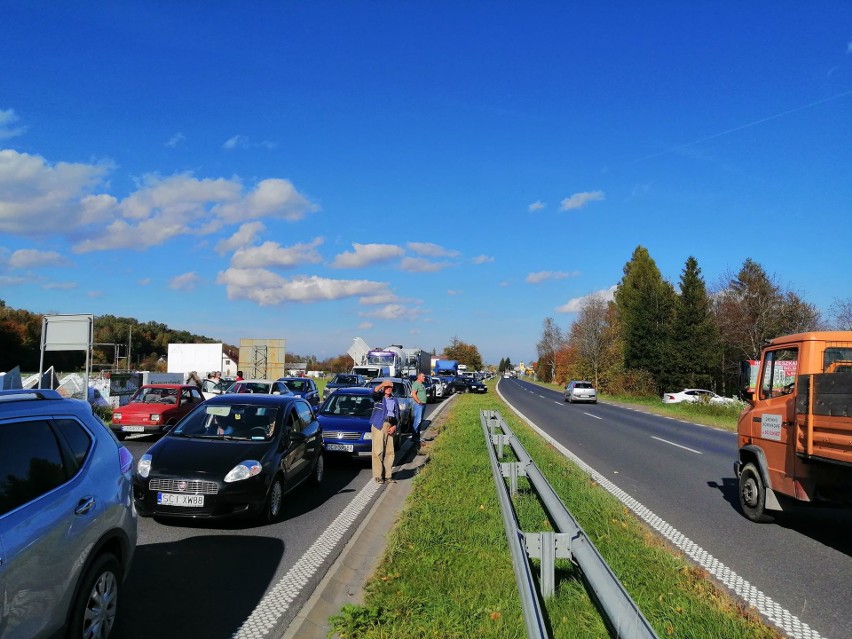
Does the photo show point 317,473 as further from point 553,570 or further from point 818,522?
point 818,522

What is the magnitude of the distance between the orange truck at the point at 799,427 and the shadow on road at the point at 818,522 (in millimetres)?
230

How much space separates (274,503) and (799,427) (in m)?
6.00

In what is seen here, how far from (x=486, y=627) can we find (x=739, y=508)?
6.16 m

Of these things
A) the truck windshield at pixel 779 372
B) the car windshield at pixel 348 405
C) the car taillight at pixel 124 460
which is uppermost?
the truck windshield at pixel 779 372

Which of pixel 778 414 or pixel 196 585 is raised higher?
pixel 778 414

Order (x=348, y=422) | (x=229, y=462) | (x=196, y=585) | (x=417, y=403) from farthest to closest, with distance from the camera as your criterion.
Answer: (x=417, y=403)
(x=348, y=422)
(x=229, y=462)
(x=196, y=585)

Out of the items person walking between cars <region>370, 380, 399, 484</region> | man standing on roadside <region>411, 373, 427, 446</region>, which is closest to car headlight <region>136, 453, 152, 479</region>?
person walking between cars <region>370, 380, 399, 484</region>

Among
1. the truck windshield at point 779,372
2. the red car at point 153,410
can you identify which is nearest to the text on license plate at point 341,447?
the red car at point 153,410

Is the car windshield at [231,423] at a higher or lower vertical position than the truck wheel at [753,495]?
higher

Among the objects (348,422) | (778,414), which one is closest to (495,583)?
(778,414)

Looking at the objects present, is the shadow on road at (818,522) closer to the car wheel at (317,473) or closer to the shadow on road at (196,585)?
the shadow on road at (196,585)

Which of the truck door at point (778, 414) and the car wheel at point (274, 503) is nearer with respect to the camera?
the truck door at point (778, 414)

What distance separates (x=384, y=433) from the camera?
10422mm

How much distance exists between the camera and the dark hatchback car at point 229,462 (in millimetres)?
6926
